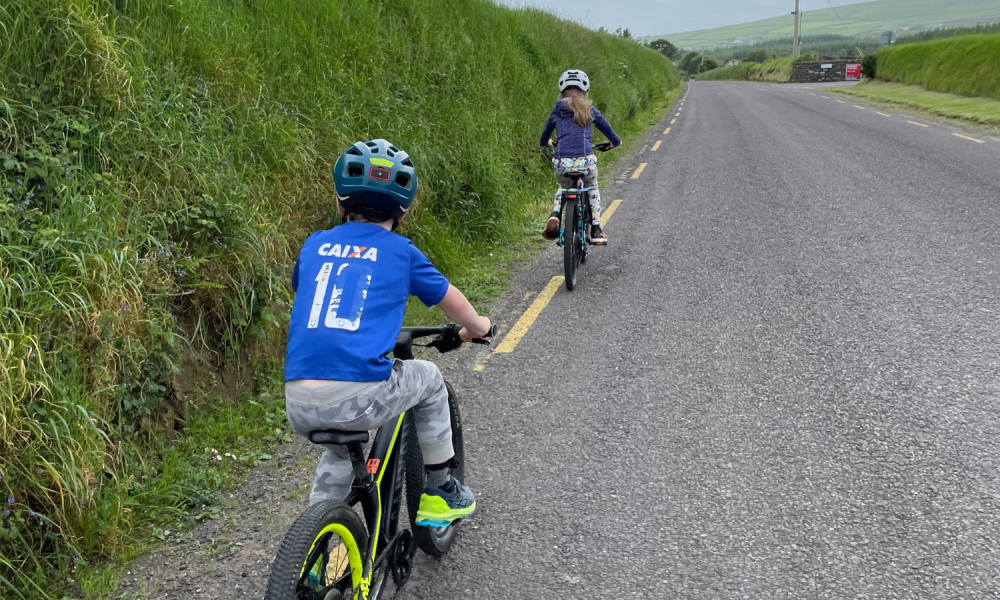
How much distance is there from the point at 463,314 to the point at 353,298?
0.43 m

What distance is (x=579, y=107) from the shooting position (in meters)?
7.57

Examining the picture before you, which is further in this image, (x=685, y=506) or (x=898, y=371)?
(x=898, y=371)

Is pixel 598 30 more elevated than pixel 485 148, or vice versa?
pixel 598 30

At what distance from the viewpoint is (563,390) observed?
4.89 metres

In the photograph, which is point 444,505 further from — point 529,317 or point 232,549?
point 529,317

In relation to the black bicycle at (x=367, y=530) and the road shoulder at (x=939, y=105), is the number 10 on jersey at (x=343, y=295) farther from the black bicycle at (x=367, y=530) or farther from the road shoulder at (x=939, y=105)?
the road shoulder at (x=939, y=105)

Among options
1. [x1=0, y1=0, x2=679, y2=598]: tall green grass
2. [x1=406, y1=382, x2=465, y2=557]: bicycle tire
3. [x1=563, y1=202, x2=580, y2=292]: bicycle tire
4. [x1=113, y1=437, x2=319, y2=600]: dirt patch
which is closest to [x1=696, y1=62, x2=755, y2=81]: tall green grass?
[x1=563, y1=202, x2=580, y2=292]: bicycle tire

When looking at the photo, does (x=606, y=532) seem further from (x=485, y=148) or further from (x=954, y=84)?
(x=954, y=84)

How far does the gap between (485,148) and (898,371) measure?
22.3 feet

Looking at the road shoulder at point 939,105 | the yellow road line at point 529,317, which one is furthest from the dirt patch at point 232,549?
the road shoulder at point 939,105

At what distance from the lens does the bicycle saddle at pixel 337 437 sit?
2.41 metres

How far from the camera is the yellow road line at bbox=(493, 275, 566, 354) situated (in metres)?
5.81

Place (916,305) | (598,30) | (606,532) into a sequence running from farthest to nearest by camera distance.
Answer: (598,30) < (916,305) < (606,532)

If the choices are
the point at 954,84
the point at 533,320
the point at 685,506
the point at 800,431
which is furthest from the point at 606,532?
the point at 954,84
